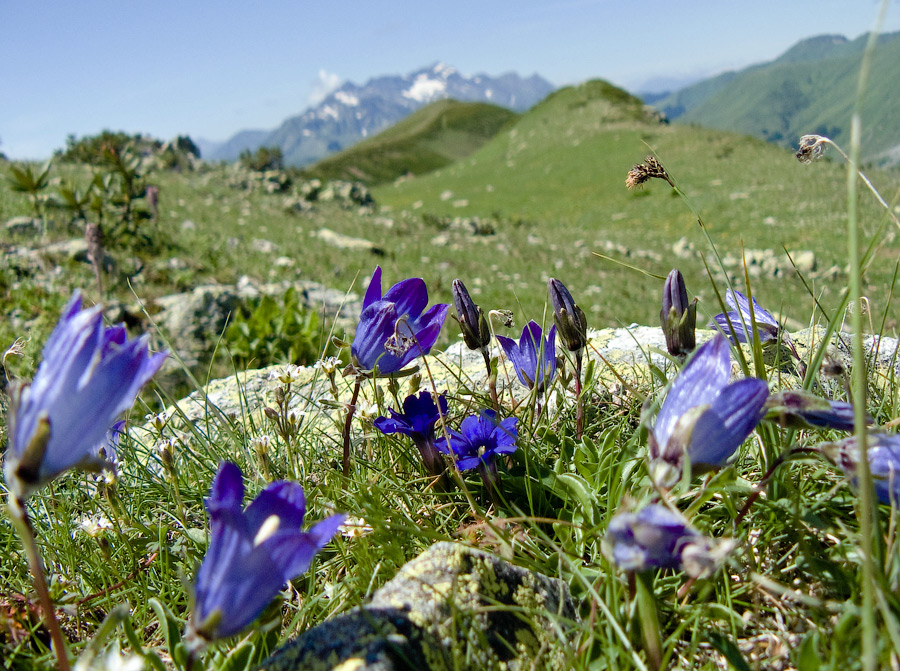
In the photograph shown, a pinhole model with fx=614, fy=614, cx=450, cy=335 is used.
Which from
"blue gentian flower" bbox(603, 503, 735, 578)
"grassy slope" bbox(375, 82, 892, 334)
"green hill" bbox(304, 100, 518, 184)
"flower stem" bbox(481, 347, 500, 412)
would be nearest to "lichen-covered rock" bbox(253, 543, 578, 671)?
"blue gentian flower" bbox(603, 503, 735, 578)

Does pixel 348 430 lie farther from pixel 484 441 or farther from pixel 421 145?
pixel 421 145

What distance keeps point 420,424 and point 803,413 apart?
0.91m

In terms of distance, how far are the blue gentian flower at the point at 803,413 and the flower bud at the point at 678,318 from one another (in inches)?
18.3

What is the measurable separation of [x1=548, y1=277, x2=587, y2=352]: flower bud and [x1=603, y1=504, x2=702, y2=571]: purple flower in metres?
0.85

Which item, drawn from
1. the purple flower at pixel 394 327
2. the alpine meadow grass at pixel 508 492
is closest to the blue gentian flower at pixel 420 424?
the alpine meadow grass at pixel 508 492

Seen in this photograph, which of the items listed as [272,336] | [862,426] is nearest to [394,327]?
[862,426]

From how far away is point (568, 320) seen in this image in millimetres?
1802

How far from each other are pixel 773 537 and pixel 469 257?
14.5 meters

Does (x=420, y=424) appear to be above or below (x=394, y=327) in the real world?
below

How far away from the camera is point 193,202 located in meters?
17.6

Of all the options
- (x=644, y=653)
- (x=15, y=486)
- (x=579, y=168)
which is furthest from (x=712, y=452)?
(x=579, y=168)

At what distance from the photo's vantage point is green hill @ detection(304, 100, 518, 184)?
2972 inches

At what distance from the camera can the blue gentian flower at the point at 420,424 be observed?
1.63 meters

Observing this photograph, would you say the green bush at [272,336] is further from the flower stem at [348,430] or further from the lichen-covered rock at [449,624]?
the lichen-covered rock at [449,624]
